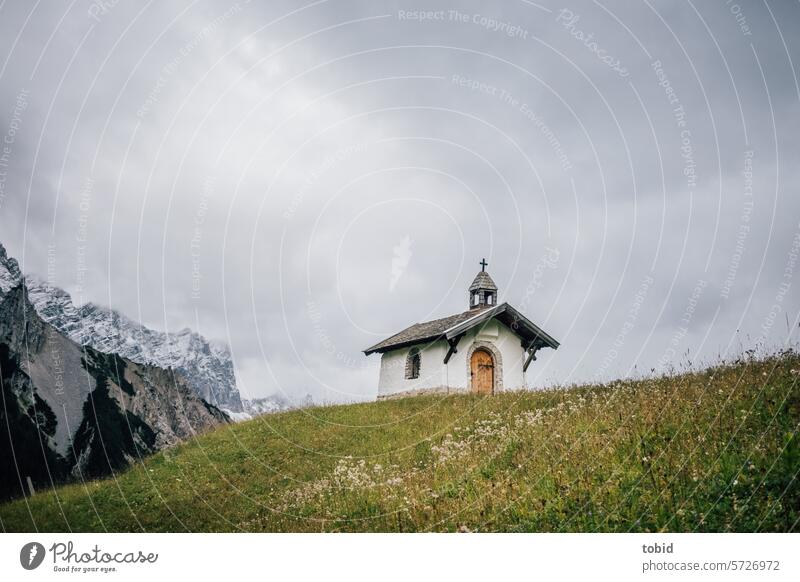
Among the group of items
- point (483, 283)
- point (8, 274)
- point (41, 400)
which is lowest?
point (41, 400)

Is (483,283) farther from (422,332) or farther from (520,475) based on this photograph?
(520,475)

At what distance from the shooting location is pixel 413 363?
85.8 ft

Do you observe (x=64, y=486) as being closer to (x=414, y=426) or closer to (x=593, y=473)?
(x=414, y=426)

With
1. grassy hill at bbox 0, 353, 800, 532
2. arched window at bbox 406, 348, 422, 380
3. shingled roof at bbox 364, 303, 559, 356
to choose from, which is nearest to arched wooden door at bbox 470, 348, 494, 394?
shingled roof at bbox 364, 303, 559, 356

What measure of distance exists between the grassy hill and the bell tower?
34.4 feet

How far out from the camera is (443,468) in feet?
33.0

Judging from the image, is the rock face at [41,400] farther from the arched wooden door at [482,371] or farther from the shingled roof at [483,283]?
the shingled roof at [483,283]

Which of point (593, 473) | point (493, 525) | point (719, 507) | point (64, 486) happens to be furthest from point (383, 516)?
point (64, 486)

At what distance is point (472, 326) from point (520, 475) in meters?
15.8

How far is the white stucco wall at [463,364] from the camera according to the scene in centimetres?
2380

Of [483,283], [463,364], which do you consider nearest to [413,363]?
[463,364]

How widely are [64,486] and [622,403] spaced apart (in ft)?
44.7

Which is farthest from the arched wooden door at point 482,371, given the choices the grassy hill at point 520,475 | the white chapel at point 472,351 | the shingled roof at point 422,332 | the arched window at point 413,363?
the grassy hill at point 520,475
